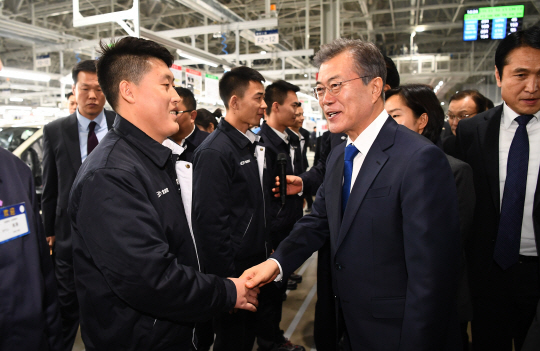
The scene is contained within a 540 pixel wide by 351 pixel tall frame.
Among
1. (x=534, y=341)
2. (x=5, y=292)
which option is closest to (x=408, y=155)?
(x=534, y=341)

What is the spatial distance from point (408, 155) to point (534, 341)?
2.70 ft

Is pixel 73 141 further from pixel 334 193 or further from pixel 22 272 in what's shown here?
A: pixel 334 193

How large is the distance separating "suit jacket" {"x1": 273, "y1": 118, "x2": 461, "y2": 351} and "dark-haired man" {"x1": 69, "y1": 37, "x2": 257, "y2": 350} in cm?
50

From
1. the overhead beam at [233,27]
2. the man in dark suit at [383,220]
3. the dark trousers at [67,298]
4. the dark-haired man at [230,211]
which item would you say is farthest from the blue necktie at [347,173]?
the overhead beam at [233,27]

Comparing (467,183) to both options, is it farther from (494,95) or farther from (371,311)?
(494,95)

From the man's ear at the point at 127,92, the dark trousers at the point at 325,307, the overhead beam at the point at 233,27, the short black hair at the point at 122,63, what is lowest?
the dark trousers at the point at 325,307

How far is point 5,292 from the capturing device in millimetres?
1098

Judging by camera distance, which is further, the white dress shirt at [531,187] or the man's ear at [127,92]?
the white dress shirt at [531,187]

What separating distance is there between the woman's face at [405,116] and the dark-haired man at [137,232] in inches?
49.2

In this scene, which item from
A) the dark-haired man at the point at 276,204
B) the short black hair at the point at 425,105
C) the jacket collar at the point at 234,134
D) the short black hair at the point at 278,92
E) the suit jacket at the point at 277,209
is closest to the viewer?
the short black hair at the point at 425,105

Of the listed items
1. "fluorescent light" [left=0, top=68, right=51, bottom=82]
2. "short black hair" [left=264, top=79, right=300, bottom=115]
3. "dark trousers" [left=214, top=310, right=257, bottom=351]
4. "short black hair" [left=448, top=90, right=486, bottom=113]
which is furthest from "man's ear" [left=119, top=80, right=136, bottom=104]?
"fluorescent light" [left=0, top=68, right=51, bottom=82]

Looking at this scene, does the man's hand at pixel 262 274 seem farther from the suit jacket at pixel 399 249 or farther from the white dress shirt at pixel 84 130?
the white dress shirt at pixel 84 130

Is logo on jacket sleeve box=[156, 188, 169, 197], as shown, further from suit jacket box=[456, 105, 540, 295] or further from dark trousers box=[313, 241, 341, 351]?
suit jacket box=[456, 105, 540, 295]

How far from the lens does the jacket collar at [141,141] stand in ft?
4.49
